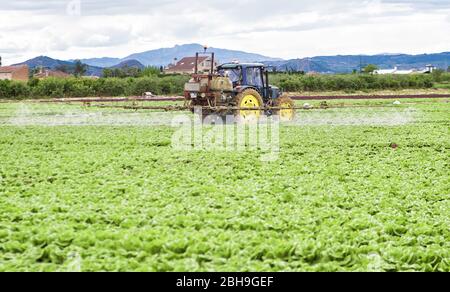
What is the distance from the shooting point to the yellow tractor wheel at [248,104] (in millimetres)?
22375

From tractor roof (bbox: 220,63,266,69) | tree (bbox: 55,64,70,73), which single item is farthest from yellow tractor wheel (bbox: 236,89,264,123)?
tree (bbox: 55,64,70,73)

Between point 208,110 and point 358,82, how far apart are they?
3678cm

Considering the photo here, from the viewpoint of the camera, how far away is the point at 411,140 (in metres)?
18.6

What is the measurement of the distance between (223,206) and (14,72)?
58.3 m

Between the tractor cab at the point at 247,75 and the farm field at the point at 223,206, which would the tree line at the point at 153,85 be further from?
the farm field at the point at 223,206

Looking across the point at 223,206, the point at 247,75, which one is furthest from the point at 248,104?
the point at 223,206

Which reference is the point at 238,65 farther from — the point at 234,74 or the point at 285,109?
the point at 285,109

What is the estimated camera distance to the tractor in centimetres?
2223

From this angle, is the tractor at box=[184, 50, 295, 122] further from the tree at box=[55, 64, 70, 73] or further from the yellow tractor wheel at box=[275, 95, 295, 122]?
the tree at box=[55, 64, 70, 73]

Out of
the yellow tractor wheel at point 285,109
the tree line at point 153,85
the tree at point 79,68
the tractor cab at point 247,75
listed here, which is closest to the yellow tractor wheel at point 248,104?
the tractor cab at point 247,75

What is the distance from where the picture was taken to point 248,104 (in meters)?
22.8

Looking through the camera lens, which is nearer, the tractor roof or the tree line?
the tractor roof

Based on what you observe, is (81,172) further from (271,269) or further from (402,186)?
(271,269)

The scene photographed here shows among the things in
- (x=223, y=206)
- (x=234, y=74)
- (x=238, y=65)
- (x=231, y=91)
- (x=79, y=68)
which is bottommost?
(x=223, y=206)
